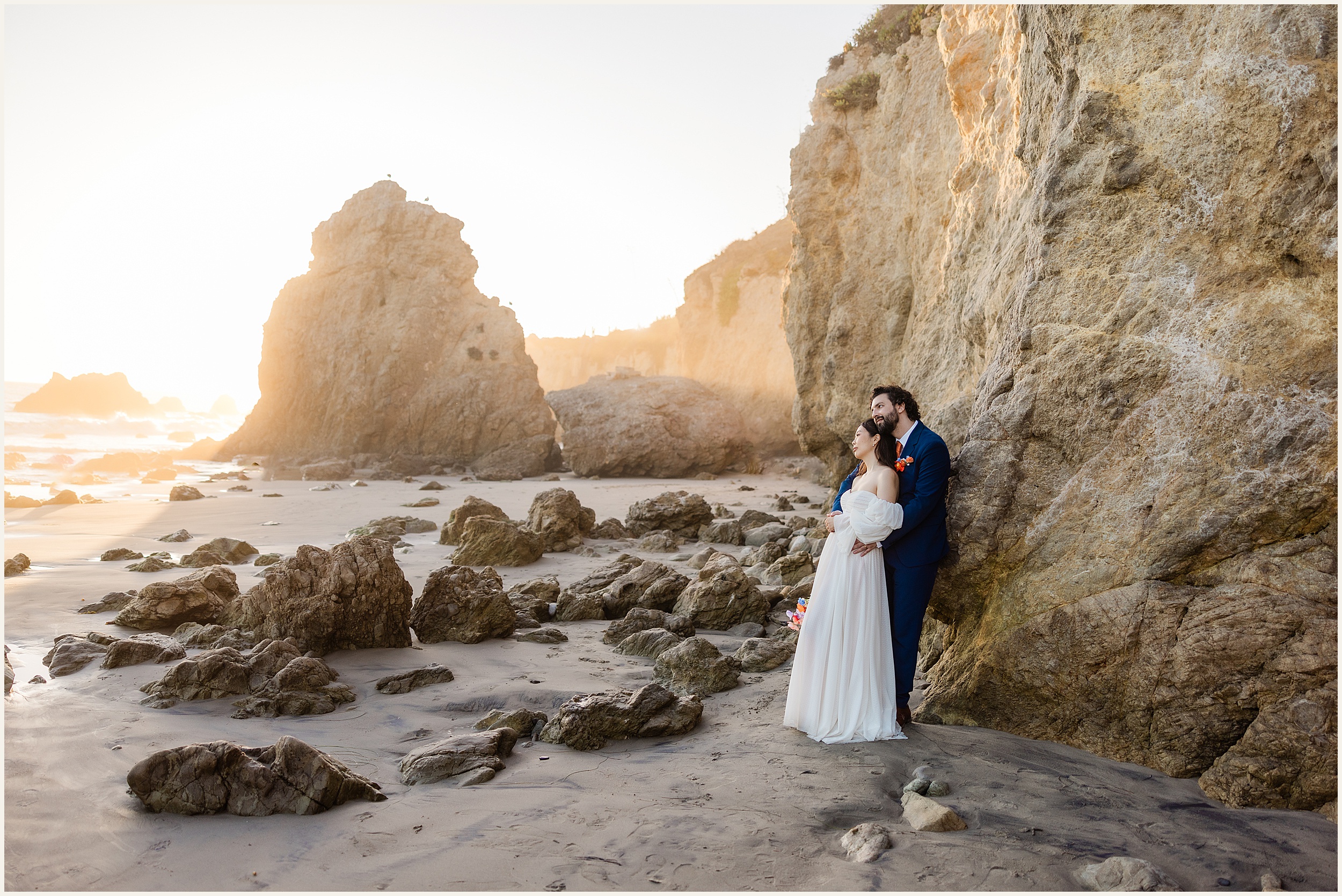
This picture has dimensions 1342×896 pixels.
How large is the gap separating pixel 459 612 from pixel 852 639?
3223 mm

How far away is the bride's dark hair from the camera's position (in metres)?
4.48

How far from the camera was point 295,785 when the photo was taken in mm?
3205

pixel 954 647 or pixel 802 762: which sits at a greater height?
pixel 954 647

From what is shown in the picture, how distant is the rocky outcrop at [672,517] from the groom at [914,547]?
673 cm

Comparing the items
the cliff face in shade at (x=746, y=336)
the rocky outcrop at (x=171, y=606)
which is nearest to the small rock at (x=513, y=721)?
the rocky outcrop at (x=171, y=606)

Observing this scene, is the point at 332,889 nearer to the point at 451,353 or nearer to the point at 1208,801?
the point at 1208,801

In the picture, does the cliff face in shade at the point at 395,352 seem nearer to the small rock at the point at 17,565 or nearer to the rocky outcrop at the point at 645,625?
the small rock at the point at 17,565

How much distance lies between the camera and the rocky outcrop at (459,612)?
236 inches

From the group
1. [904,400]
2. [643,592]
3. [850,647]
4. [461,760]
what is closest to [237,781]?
[461,760]

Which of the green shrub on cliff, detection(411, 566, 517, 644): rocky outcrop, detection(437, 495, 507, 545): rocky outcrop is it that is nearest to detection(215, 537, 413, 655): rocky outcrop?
detection(411, 566, 517, 644): rocky outcrop

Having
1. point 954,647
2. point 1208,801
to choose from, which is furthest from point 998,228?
point 1208,801

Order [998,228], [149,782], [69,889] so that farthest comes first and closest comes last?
[998,228]
[149,782]
[69,889]

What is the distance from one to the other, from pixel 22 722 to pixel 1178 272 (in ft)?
20.1

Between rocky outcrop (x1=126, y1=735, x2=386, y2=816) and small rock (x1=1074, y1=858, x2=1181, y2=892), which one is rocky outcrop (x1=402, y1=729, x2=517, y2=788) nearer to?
rocky outcrop (x1=126, y1=735, x2=386, y2=816)
